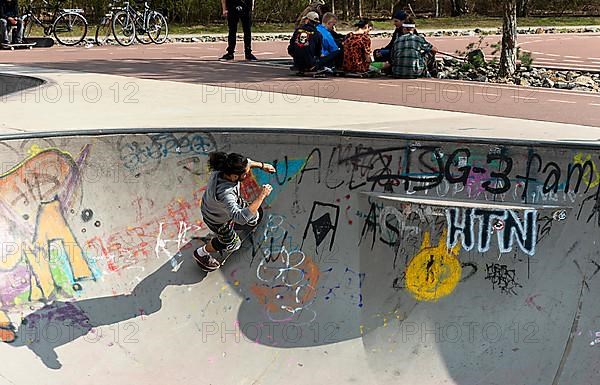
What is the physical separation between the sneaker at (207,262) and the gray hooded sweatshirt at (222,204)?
11.1 inches

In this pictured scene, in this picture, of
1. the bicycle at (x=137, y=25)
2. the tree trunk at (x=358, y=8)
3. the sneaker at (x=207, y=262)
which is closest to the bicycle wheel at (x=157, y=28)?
the bicycle at (x=137, y=25)

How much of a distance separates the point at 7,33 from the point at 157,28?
3.47 metres

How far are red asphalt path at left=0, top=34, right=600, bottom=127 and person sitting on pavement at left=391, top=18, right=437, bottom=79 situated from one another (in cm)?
28

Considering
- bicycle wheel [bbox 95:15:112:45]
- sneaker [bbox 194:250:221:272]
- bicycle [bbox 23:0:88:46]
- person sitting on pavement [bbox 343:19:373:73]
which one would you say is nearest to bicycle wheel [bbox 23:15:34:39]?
bicycle [bbox 23:0:88:46]

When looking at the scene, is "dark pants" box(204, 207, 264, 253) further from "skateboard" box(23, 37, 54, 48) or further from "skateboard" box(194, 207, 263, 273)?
"skateboard" box(23, 37, 54, 48)

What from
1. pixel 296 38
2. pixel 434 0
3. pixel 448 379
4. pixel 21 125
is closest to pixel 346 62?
pixel 296 38

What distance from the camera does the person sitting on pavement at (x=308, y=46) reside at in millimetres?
13258

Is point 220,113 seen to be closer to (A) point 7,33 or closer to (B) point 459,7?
(A) point 7,33

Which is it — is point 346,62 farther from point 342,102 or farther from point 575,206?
point 575,206

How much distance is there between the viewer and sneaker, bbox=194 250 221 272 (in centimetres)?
636

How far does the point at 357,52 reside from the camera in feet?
44.0

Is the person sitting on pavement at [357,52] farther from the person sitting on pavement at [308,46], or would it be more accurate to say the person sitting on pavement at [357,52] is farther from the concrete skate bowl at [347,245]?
the concrete skate bowl at [347,245]

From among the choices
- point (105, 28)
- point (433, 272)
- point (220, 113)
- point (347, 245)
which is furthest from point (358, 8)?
point (433, 272)

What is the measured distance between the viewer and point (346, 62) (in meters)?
13.6
